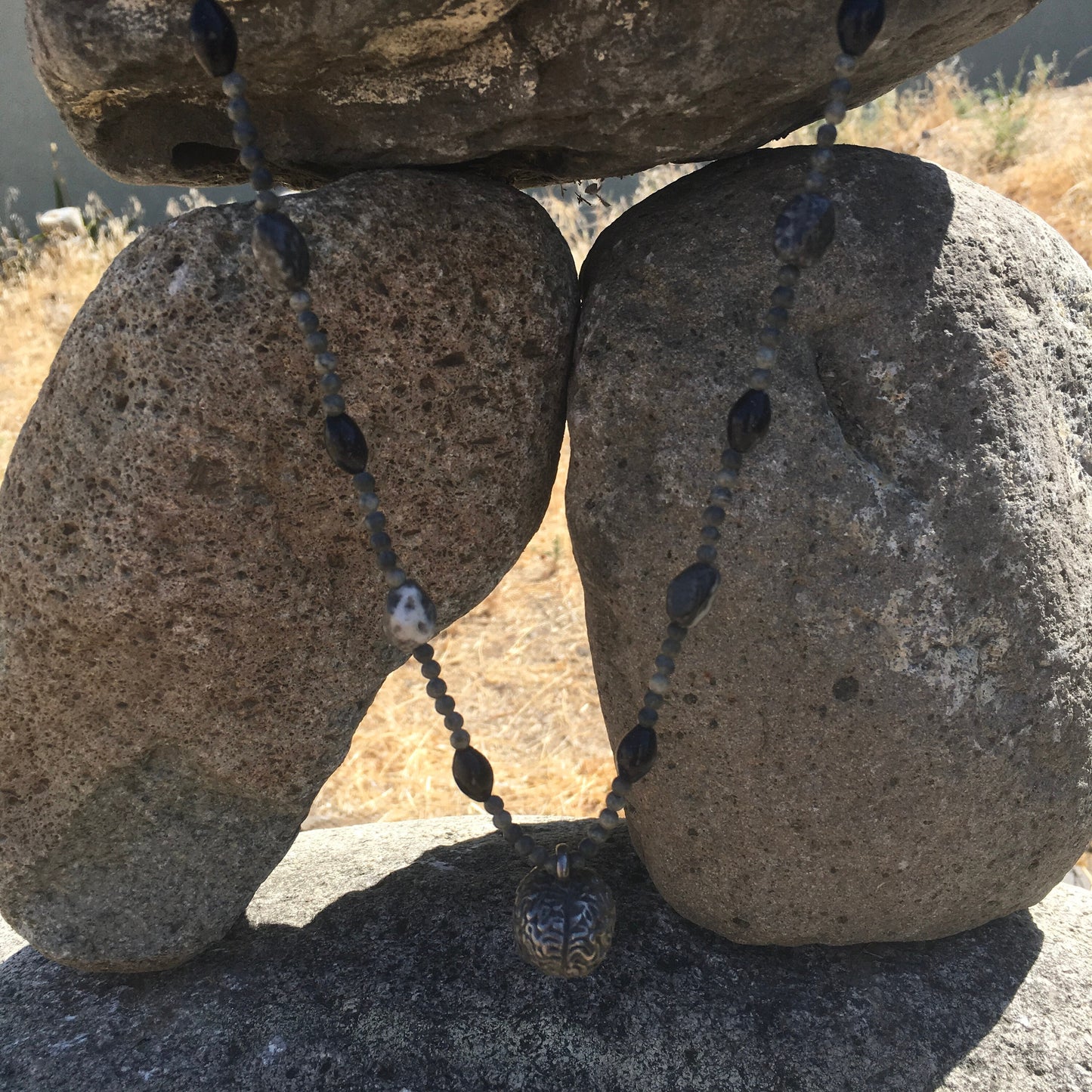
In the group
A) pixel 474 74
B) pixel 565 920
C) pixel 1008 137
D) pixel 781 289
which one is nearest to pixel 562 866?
pixel 565 920

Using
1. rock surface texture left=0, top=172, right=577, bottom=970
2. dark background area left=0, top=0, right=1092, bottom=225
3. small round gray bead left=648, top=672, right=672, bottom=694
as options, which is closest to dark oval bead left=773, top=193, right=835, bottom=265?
rock surface texture left=0, top=172, right=577, bottom=970

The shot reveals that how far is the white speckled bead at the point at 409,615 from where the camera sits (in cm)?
159

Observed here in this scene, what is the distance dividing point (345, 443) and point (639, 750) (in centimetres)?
63

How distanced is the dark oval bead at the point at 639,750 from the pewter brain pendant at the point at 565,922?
0.18m

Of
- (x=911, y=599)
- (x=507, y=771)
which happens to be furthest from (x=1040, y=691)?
(x=507, y=771)

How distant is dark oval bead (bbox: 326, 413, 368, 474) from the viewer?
1578 mm

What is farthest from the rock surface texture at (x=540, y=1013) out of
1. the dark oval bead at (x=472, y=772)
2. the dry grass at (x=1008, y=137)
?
the dry grass at (x=1008, y=137)

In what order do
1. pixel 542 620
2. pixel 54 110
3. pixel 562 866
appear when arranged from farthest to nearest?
pixel 54 110 < pixel 542 620 < pixel 562 866

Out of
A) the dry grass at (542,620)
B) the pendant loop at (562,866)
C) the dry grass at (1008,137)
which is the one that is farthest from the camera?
the dry grass at (1008,137)

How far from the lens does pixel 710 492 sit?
164cm

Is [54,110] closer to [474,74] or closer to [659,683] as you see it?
[474,74]

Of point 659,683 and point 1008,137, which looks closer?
point 659,683

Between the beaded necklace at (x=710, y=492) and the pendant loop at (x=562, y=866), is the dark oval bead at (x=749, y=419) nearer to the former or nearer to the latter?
the beaded necklace at (x=710, y=492)

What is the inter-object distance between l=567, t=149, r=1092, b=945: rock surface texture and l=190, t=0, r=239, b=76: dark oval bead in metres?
0.67
